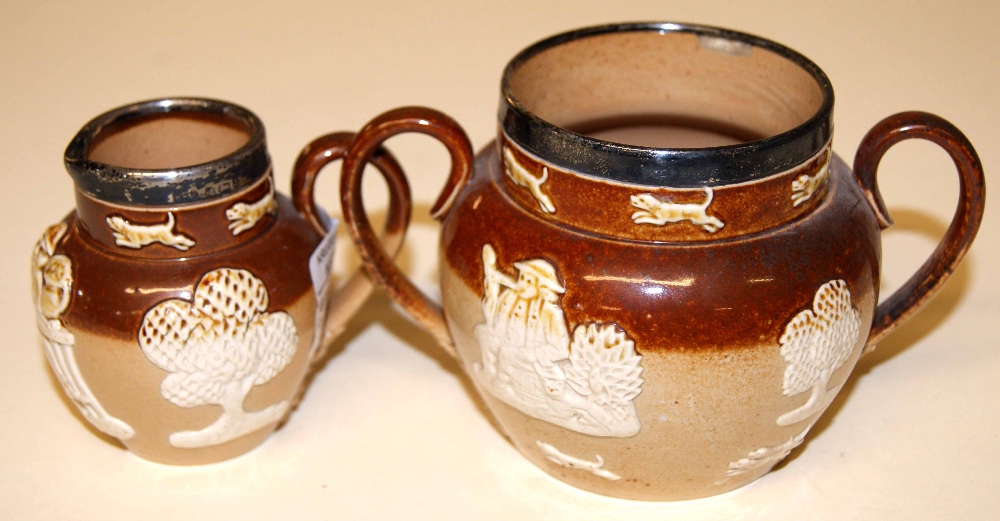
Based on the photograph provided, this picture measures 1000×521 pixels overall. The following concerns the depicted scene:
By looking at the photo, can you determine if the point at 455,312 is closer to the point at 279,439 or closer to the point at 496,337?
the point at 496,337

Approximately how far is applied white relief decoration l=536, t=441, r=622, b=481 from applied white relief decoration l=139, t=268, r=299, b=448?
13.1 inches

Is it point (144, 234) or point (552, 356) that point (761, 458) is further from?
point (144, 234)

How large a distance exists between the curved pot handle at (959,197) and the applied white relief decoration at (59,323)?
917 mm

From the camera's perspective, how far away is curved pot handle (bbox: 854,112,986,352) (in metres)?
1.22

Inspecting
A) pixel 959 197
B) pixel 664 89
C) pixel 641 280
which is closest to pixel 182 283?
pixel 641 280

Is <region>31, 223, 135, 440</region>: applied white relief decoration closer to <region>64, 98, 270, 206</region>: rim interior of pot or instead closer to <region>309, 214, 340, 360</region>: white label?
<region>64, 98, 270, 206</region>: rim interior of pot

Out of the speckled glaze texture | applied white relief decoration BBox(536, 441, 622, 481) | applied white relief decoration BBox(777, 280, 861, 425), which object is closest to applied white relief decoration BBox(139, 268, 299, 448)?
the speckled glaze texture

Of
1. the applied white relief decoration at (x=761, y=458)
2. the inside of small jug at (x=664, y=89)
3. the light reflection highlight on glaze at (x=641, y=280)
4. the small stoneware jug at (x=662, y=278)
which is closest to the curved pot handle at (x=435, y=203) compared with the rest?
the small stoneware jug at (x=662, y=278)

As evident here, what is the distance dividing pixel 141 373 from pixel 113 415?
97 millimetres

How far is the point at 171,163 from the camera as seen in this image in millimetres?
1439

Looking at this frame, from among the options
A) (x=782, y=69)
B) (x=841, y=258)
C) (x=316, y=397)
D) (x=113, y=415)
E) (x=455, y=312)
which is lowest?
(x=316, y=397)

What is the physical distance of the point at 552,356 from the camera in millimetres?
1168

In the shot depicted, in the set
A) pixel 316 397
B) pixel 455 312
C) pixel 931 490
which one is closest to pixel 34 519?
pixel 316 397

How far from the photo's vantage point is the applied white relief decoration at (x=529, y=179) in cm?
118
